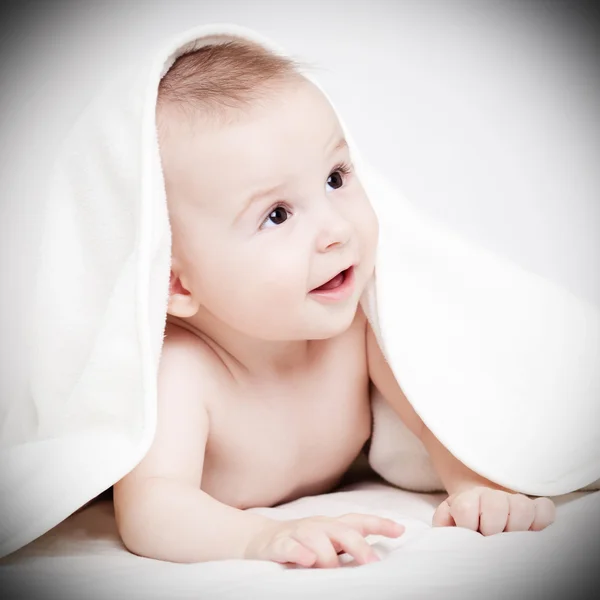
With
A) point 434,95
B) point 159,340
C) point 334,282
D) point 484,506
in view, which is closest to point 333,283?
point 334,282

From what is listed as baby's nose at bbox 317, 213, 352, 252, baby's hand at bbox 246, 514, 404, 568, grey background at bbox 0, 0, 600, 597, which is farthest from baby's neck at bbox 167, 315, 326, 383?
grey background at bbox 0, 0, 600, 597

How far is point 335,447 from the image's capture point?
137 cm

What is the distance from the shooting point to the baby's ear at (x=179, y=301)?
1.25 metres

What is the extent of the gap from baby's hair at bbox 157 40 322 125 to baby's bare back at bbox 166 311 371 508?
327 mm

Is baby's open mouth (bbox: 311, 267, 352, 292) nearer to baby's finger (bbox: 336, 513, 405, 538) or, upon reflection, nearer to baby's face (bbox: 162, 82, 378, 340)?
baby's face (bbox: 162, 82, 378, 340)

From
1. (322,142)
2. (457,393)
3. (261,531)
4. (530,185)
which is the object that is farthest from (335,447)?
(530,185)

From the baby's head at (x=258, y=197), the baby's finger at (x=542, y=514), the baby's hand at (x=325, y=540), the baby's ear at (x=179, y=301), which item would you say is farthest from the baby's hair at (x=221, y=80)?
the baby's finger at (x=542, y=514)

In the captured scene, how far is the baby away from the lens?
1105 millimetres

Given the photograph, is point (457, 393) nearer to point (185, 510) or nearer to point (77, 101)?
point (185, 510)

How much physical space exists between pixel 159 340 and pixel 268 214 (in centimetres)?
21

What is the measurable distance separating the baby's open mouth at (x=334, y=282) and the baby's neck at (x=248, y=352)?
6.0 inches

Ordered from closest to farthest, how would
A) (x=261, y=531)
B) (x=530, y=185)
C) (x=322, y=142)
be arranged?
(x=261, y=531), (x=322, y=142), (x=530, y=185)

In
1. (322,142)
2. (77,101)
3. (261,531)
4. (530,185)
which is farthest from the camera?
(530,185)

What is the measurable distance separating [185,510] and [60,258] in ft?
1.33
